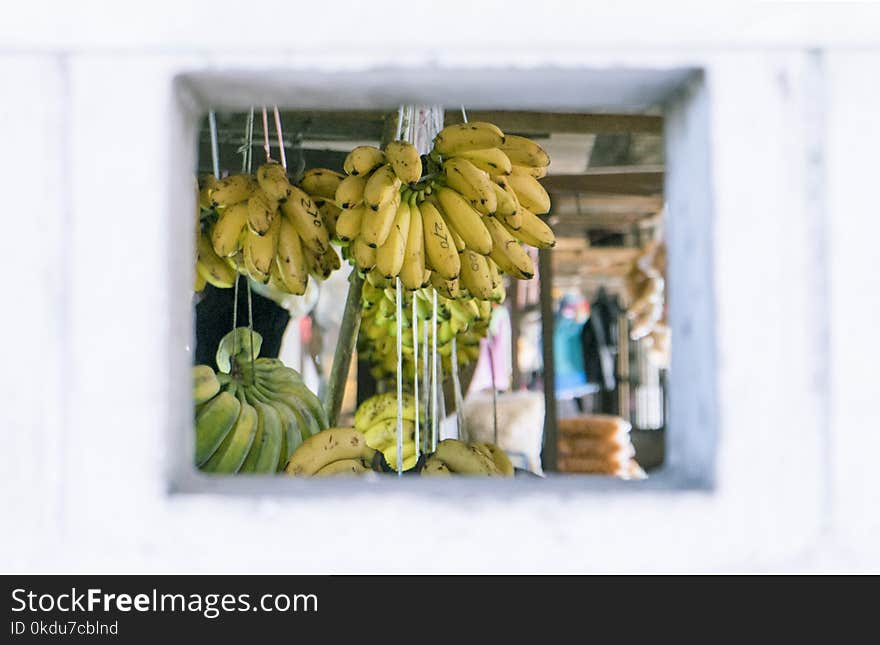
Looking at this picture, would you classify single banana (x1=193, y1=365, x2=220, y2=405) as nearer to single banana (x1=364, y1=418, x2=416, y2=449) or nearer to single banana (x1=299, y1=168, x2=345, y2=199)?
single banana (x1=299, y1=168, x2=345, y2=199)

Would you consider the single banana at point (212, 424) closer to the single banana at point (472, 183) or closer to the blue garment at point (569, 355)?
the single banana at point (472, 183)

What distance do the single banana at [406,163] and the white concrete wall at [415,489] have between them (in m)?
0.59

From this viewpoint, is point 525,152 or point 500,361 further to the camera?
point 500,361

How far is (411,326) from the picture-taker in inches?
90.7

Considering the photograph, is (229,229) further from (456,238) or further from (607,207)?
(607,207)

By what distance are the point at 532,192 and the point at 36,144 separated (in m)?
1.02

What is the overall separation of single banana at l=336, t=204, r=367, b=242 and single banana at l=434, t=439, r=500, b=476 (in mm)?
422

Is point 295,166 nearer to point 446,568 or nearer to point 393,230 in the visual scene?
point 393,230

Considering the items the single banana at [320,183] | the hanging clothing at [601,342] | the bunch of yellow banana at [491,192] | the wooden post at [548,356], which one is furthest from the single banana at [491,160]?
the hanging clothing at [601,342]

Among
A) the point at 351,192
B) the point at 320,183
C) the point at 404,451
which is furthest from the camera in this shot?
the point at 404,451

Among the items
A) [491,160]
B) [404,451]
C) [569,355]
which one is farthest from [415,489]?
[569,355]

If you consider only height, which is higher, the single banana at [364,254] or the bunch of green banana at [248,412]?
the single banana at [364,254]

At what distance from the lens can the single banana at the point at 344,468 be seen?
131cm

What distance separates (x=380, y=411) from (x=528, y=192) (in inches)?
31.3
